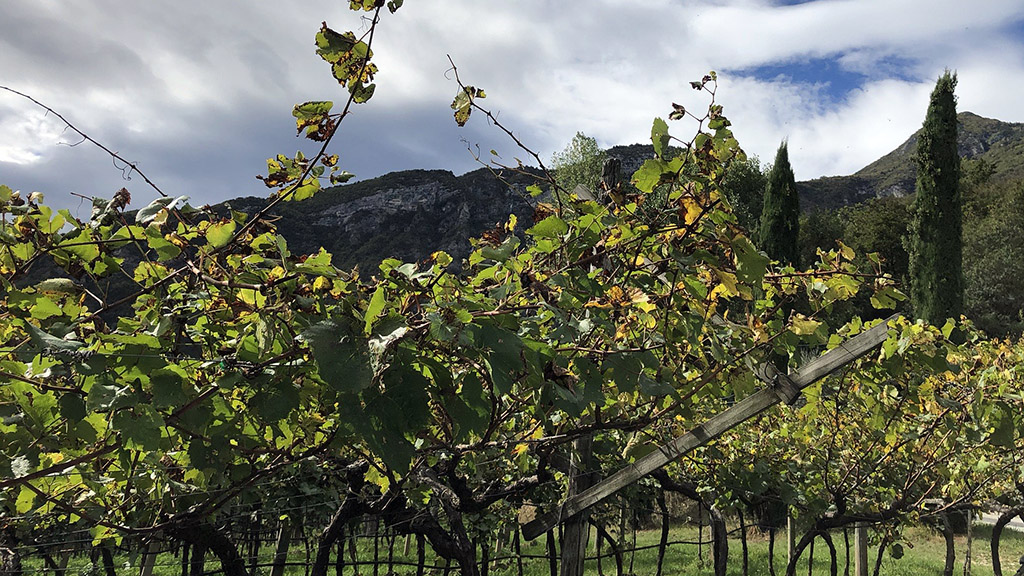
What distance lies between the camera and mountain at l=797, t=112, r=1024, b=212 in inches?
2475

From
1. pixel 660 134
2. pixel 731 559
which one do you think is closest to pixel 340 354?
pixel 660 134

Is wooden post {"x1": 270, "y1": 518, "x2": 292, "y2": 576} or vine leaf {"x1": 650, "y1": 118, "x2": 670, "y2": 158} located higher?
vine leaf {"x1": 650, "y1": 118, "x2": 670, "y2": 158}

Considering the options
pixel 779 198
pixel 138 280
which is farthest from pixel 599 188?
pixel 779 198

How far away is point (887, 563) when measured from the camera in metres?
9.30

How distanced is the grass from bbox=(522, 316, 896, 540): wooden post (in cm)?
500

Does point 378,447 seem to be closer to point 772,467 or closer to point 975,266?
point 772,467

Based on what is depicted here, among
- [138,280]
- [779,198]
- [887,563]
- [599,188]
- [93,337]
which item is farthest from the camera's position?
[779,198]

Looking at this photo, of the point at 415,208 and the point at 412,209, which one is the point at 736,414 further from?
the point at 415,208

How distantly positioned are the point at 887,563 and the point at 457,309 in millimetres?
11046

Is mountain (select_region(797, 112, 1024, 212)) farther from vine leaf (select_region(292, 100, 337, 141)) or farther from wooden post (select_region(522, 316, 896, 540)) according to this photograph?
vine leaf (select_region(292, 100, 337, 141))

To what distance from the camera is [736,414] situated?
7.67 ft

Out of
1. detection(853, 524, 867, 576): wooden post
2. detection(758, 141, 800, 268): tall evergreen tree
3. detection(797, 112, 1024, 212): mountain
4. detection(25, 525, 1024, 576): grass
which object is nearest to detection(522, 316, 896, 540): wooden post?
detection(853, 524, 867, 576): wooden post

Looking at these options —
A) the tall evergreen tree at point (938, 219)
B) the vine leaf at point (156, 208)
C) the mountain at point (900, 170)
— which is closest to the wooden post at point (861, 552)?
the vine leaf at point (156, 208)

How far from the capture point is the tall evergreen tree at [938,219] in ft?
54.0
